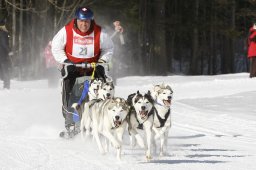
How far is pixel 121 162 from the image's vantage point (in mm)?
7492

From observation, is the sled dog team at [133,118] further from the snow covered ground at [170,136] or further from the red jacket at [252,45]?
the red jacket at [252,45]

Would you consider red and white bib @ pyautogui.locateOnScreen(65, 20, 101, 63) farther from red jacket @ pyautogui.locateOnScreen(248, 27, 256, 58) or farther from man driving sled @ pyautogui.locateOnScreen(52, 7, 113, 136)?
red jacket @ pyautogui.locateOnScreen(248, 27, 256, 58)

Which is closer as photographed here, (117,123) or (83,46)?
(117,123)

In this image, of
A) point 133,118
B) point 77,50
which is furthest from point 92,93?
point 133,118

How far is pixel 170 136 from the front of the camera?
10797mm

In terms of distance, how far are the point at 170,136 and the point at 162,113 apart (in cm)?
248

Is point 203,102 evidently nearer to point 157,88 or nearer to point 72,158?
point 157,88

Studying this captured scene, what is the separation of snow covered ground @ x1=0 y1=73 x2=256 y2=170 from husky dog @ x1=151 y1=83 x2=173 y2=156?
26cm

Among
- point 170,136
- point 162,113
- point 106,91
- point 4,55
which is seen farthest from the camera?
point 4,55

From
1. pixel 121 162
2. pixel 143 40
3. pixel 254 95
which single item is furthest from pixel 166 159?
pixel 143 40

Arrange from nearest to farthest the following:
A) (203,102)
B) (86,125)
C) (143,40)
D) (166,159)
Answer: (166,159), (86,125), (203,102), (143,40)

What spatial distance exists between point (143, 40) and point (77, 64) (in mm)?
31466

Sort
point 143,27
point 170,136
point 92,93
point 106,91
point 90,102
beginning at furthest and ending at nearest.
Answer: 1. point 143,27
2. point 170,136
3. point 92,93
4. point 106,91
5. point 90,102

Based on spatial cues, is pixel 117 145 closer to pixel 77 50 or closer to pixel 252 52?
pixel 77 50
